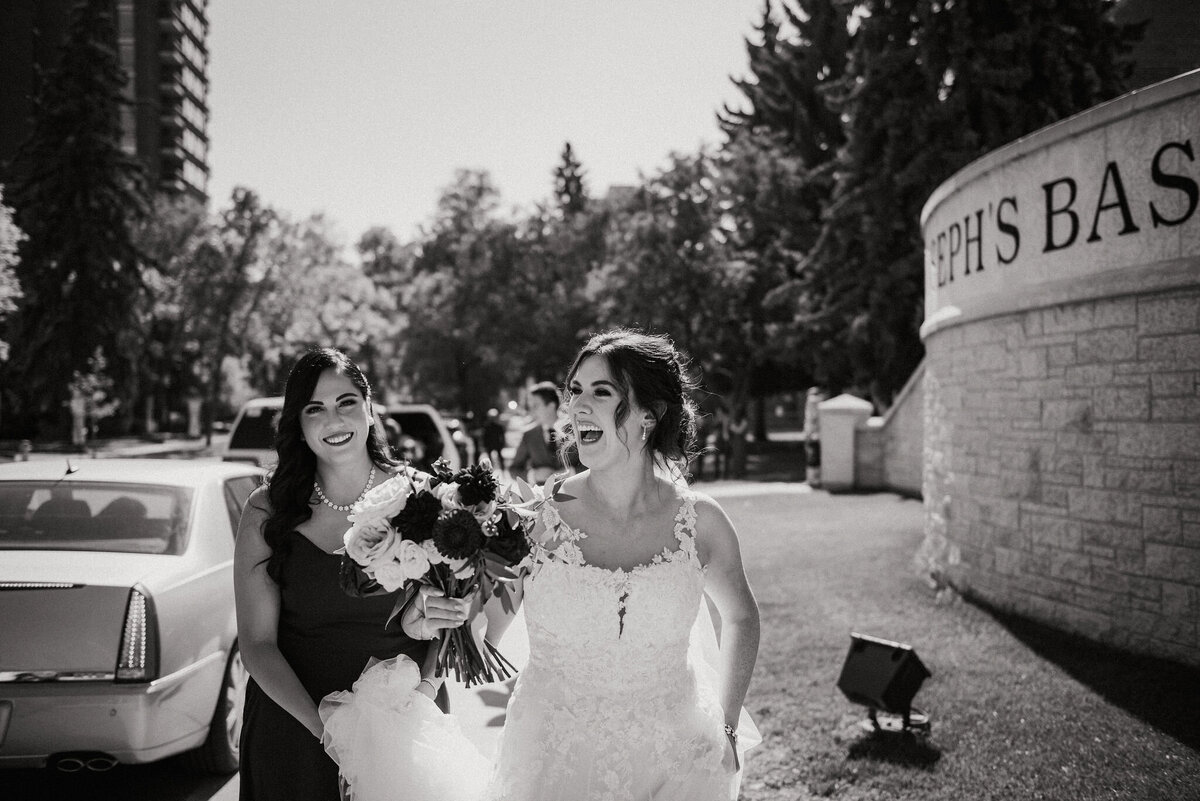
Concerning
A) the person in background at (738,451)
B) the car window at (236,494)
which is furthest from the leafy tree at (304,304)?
the car window at (236,494)

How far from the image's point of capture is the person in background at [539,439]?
8.73 metres

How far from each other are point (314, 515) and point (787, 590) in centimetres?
694

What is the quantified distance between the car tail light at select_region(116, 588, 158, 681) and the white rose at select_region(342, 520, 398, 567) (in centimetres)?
230

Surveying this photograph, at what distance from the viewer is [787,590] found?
9.19 metres

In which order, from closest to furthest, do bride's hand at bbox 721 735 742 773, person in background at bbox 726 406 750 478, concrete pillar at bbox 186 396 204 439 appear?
bride's hand at bbox 721 735 742 773, person in background at bbox 726 406 750 478, concrete pillar at bbox 186 396 204 439

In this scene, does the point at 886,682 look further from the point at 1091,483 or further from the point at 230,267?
the point at 230,267

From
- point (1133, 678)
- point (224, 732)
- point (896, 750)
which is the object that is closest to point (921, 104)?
point (1133, 678)

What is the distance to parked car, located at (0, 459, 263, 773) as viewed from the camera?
4098 mm

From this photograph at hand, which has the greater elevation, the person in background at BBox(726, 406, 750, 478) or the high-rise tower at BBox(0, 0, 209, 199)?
the high-rise tower at BBox(0, 0, 209, 199)

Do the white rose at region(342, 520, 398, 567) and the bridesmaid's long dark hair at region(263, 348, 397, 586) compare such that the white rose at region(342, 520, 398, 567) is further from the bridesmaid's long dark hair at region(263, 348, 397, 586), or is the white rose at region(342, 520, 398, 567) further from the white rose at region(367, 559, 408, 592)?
the bridesmaid's long dark hair at region(263, 348, 397, 586)

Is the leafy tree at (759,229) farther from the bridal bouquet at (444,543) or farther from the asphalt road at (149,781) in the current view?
the bridal bouquet at (444,543)

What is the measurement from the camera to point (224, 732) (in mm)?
4977

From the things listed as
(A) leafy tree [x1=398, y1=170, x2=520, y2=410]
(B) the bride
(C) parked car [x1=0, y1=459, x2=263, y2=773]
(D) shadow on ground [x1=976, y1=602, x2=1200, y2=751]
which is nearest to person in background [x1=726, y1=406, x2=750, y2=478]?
(A) leafy tree [x1=398, y1=170, x2=520, y2=410]

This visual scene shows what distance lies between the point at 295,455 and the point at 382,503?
28.8 inches
